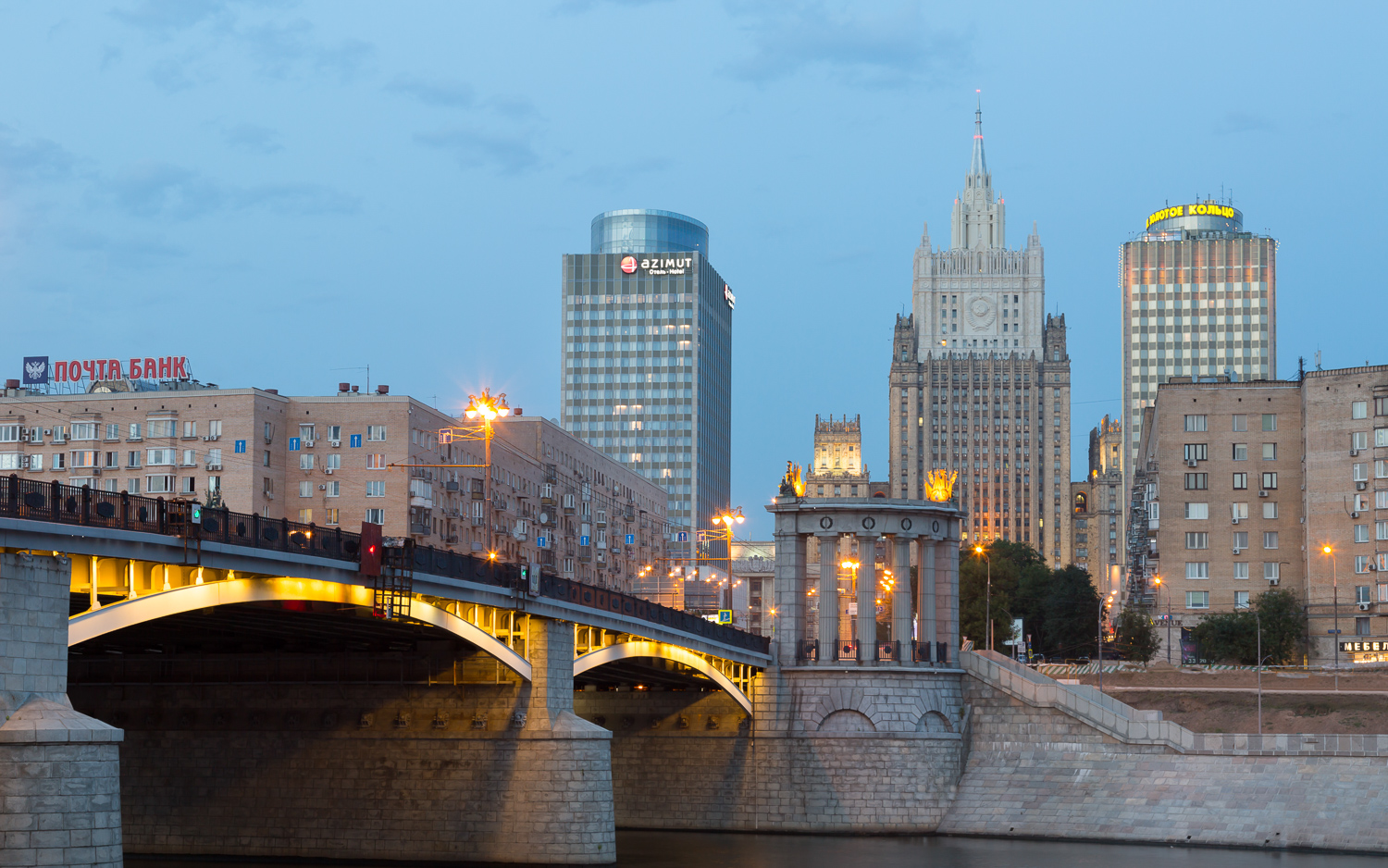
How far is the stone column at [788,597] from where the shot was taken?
276 ft

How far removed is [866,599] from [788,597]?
3733mm

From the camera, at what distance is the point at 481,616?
193 ft

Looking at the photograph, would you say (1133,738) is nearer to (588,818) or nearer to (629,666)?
(629,666)

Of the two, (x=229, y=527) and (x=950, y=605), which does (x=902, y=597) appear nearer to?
(x=950, y=605)

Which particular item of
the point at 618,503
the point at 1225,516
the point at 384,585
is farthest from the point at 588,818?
the point at 618,503

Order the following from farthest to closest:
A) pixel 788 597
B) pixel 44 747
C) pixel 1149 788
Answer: pixel 788 597, pixel 1149 788, pixel 44 747

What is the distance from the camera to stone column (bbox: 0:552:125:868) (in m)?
34.5

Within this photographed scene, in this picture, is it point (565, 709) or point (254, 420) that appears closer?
point (565, 709)

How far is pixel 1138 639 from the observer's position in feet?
392

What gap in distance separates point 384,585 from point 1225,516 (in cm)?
8665

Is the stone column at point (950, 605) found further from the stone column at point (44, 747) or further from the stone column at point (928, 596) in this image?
the stone column at point (44, 747)

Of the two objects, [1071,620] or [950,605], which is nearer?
[950,605]

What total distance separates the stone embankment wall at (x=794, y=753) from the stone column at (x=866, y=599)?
4.83 ft

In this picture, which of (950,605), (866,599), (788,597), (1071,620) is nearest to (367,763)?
(788,597)
